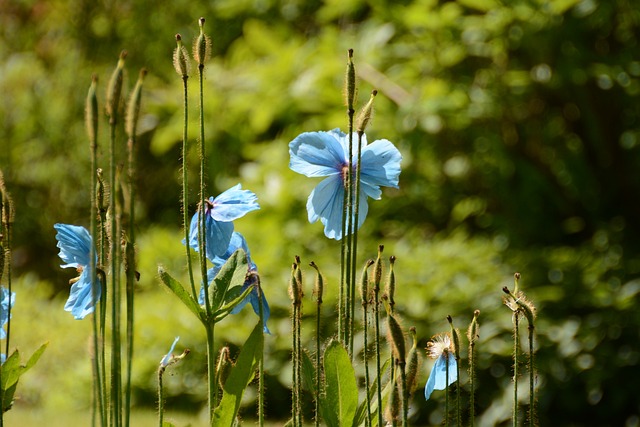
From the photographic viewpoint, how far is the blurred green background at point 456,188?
15.5 feet

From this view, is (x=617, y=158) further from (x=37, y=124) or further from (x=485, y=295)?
(x=37, y=124)

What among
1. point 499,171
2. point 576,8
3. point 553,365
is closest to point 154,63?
point 499,171

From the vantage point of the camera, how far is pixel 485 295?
4.70 meters

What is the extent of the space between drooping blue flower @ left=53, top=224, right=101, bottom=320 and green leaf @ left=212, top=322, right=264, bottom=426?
0.73 feet

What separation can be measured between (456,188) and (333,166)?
4353mm

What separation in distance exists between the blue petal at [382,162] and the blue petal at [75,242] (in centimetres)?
45

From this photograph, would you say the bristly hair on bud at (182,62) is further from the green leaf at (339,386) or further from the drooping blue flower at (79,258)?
the green leaf at (339,386)

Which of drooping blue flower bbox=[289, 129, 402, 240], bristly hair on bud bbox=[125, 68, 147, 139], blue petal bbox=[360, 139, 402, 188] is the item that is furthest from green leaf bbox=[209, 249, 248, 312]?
bristly hair on bud bbox=[125, 68, 147, 139]

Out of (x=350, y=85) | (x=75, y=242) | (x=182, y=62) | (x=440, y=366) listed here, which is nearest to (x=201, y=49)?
(x=182, y=62)

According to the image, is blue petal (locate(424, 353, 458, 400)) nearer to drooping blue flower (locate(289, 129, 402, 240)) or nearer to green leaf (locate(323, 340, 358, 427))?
green leaf (locate(323, 340, 358, 427))

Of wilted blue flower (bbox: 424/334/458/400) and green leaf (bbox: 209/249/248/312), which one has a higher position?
green leaf (bbox: 209/249/248/312)

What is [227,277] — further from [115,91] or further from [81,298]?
[115,91]

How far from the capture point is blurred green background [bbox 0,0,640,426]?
15.5ft

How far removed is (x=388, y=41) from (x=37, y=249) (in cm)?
461
